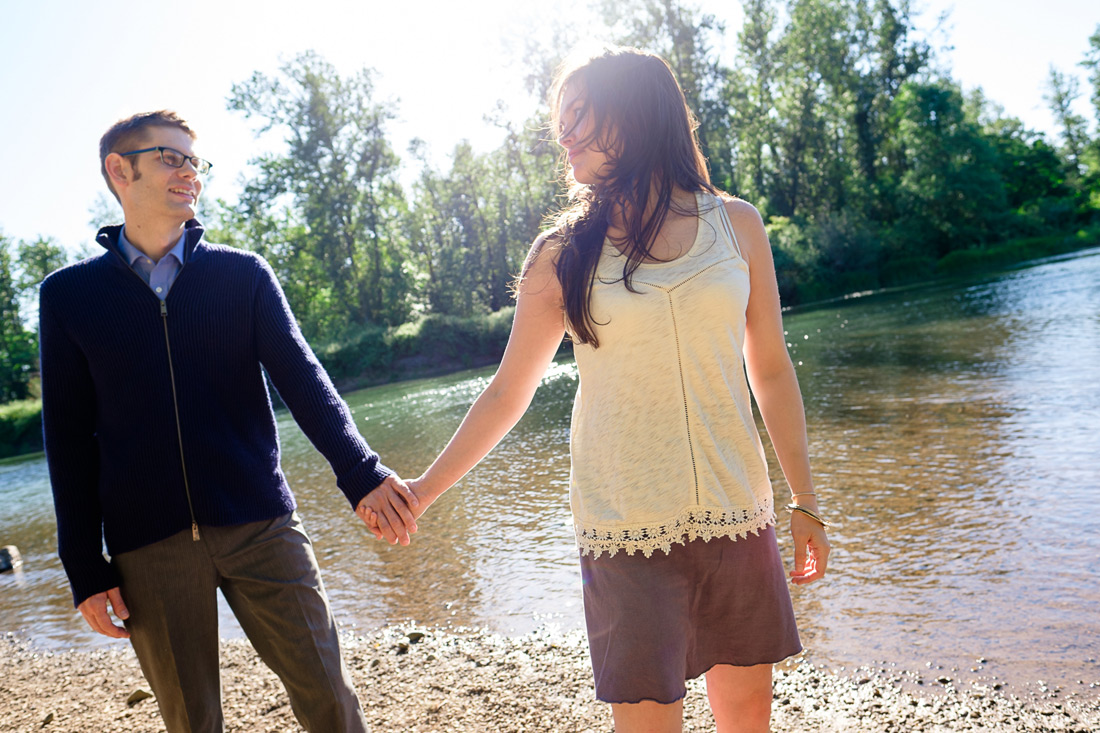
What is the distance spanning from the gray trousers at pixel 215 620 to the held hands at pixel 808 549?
144 centimetres

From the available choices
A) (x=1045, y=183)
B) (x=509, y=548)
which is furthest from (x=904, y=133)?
(x=509, y=548)

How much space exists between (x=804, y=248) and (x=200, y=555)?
1486 inches

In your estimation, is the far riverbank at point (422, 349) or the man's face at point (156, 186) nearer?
the man's face at point (156, 186)

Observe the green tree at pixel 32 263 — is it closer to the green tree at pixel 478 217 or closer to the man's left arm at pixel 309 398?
the green tree at pixel 478 217

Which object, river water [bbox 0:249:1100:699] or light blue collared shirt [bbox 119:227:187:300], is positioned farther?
river water [bbox 0:249:1100:699]

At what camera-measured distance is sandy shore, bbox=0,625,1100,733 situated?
3.16m

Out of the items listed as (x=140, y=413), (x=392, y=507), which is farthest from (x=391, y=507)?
(x=140, y=413)

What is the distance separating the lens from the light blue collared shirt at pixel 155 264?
2537mm

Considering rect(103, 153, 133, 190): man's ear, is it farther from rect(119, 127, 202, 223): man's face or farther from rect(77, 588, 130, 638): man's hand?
rect(77, 588, 130, 638): man's hand

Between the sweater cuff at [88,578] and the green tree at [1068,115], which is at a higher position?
the green tree at [1068,115]

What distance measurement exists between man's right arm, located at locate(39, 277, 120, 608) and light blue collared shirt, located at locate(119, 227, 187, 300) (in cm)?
25

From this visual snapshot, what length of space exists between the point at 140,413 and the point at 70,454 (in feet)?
0.86

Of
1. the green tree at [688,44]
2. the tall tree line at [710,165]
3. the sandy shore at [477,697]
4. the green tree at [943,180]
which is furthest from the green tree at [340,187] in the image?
the sandy shore at [477,697]

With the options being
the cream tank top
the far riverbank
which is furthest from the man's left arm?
the far riverbank
